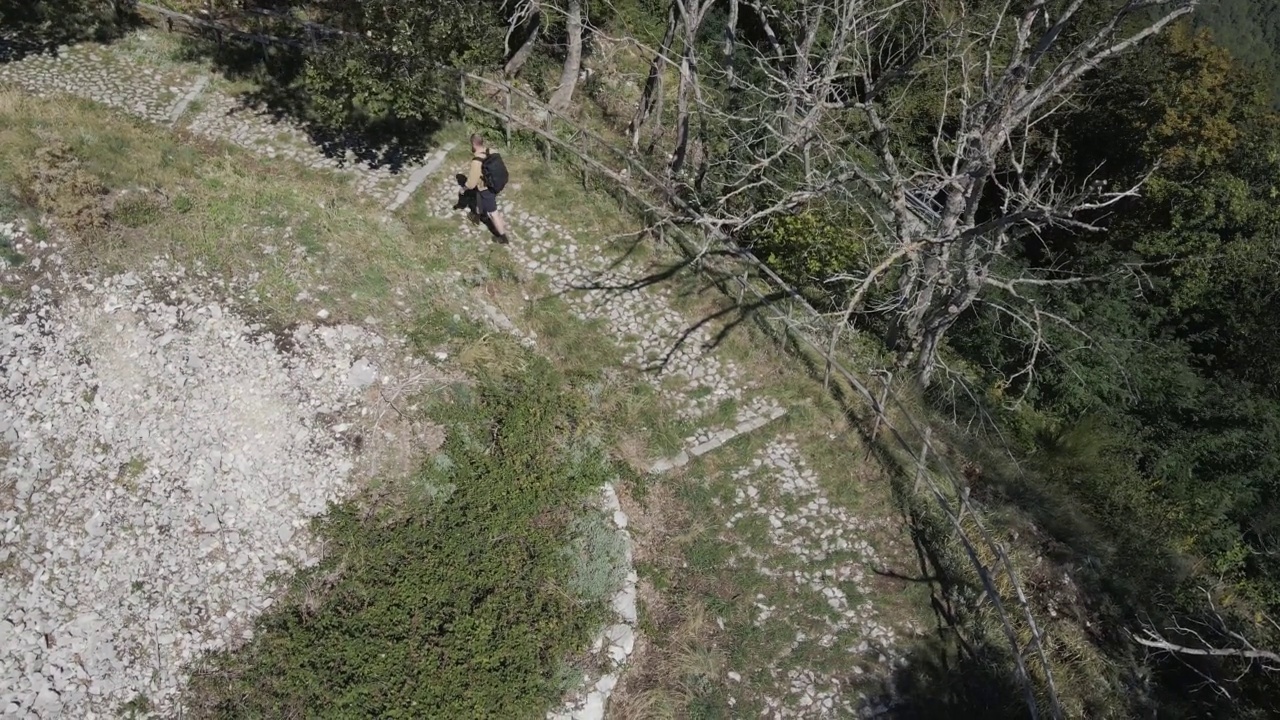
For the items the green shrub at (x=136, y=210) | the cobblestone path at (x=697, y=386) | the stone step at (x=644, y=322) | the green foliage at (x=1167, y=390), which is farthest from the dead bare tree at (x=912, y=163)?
the green shrub at (x=136, y=210)

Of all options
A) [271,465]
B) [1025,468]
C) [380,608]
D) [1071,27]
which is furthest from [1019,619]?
[1071,27]

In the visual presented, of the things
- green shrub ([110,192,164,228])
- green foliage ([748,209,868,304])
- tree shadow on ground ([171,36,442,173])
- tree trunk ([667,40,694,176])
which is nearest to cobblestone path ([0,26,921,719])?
tree shadow on ground ([171,36,442,173])

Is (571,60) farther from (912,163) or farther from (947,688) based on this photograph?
(947,688)

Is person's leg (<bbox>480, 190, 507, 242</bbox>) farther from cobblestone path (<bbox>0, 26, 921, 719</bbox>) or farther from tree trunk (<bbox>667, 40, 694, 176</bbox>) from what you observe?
tree trunk (<bbox>667, 40, 694, 176</bbox>)

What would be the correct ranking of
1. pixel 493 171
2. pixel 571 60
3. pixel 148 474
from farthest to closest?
pixel 571 60, pixel 493 171, pixel 148 474

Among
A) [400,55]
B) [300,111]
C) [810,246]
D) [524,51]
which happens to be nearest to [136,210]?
[300,111]
